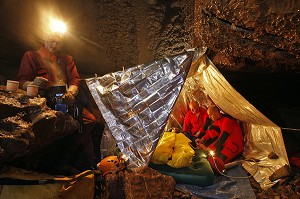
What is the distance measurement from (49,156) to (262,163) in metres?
4.27

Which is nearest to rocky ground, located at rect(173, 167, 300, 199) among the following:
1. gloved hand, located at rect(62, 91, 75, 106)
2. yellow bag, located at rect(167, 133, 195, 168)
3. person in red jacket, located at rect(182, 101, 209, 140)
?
yellow bag, located at rect(167, 133, 195, 168)

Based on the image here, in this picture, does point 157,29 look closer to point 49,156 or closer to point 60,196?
point 49,156

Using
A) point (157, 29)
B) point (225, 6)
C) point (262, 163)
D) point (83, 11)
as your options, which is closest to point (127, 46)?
point (157, 29)

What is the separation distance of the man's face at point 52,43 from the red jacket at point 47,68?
10cm

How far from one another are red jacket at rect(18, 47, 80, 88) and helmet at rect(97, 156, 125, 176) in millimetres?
1947

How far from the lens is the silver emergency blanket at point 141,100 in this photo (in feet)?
10.7

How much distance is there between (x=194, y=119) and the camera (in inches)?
233

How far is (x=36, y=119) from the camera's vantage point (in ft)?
9.52

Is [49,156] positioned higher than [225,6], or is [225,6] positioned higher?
[225,6]

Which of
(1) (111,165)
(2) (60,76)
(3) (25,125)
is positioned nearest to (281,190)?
(1) (111,165)

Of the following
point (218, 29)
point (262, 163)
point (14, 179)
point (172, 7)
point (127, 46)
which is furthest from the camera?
point (127, 46)

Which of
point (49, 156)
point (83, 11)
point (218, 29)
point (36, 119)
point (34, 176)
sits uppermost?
point (83, 11)

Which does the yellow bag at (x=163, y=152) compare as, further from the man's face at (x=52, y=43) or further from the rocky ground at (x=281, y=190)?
the man's face at (x=52, y=43)

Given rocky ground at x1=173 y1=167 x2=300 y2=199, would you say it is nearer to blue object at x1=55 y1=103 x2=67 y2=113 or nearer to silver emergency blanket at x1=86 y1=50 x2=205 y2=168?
silver emergency blanket at x1=86 y1=50 x2=205 y2=168
